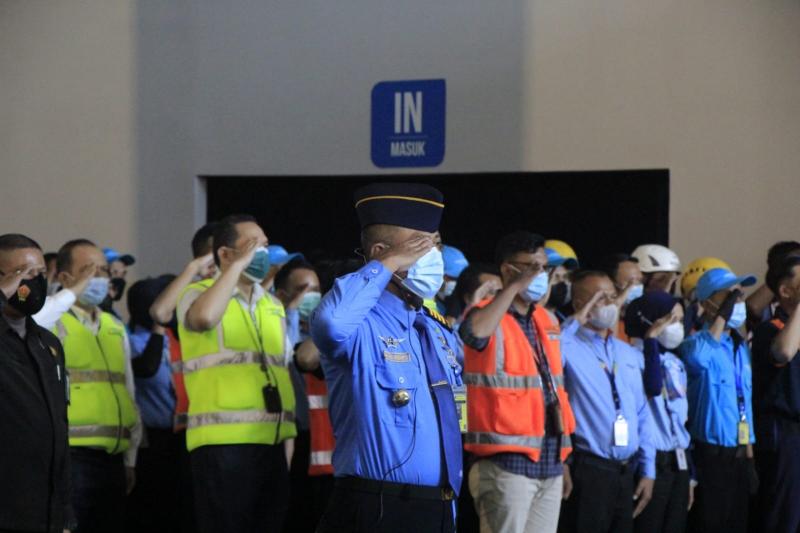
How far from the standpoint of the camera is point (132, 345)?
29.2 feet

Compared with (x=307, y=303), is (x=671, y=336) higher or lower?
lower

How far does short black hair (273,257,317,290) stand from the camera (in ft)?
27.5

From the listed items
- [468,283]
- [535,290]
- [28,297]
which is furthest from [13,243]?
[468,283]

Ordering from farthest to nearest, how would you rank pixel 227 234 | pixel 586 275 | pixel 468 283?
pixel 468 283 → pixel 586 275 → pixel 227 234

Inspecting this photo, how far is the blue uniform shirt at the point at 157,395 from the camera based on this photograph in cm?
877

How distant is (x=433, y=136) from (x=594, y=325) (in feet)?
13.2

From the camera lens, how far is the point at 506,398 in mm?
6699

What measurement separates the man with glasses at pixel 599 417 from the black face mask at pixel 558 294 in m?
1.31

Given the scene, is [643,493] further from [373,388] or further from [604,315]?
[373,388]

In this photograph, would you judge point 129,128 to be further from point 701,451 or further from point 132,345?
point 701,451

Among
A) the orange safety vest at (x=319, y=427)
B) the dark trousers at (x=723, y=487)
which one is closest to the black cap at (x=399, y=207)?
the orange safety vest at (x=319, y=427)

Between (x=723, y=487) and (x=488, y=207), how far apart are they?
4116 millimetres

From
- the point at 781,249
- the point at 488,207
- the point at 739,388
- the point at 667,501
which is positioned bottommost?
the point at 667,501

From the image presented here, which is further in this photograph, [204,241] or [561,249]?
[561,249]
